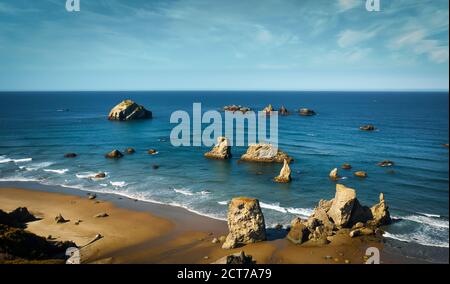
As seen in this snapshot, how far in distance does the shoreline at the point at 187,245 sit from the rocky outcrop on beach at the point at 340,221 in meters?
1.17

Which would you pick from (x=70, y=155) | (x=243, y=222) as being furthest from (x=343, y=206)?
(x=70, y=155)

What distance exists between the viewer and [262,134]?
104938 millimetres

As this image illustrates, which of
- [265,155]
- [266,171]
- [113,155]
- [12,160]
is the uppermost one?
[265,155]

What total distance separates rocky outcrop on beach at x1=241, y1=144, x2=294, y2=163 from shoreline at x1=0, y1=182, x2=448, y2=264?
29.3 metres

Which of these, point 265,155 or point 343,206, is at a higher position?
point 265,155

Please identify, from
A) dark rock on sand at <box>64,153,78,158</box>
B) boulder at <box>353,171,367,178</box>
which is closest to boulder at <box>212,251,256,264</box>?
boulder at <box>353,171,367,178</box>

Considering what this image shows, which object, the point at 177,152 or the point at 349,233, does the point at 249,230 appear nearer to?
the point at 349,233

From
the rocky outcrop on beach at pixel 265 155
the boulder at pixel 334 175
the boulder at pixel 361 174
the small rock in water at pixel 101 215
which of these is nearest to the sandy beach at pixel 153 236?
the small rock in water at pixel 101 215

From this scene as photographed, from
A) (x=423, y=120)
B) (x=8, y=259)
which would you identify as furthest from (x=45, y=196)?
(x=423, y=120)

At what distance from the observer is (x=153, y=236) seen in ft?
121

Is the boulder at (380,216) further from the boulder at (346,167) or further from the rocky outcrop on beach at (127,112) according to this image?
the rocky outcrop on beach at (127,112)

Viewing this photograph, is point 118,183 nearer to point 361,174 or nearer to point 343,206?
point 343,206

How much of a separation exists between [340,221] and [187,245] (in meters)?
17.2

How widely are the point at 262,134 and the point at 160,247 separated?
2929 inches
